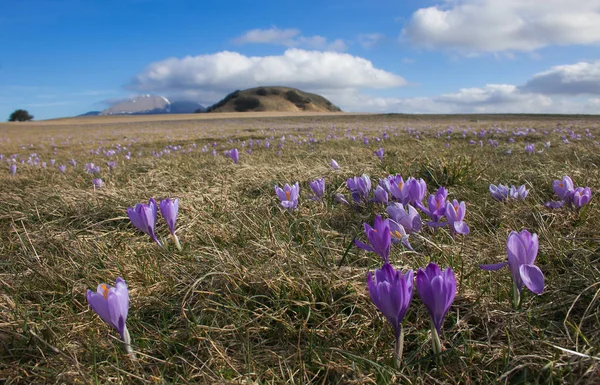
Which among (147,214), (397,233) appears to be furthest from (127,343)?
(397,233)

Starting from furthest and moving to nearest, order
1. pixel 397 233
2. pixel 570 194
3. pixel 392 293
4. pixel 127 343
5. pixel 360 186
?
pixel 360 186 < pixel 570 194 < pixel 397 233 < pixel 127 343 < pixel 392 293

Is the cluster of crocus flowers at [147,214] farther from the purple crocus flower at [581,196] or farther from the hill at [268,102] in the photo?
the hill at [268,102]

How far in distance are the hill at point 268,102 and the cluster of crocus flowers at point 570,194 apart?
14534 cm

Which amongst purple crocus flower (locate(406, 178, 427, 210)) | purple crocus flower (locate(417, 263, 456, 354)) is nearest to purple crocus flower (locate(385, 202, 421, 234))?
purple crocus flower (locate(406, 178, 427, 210))

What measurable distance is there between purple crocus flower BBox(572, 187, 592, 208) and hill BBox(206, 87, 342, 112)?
145 meters

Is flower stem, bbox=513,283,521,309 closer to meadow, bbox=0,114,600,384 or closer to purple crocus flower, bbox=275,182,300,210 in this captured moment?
meadow, bbox=0,114,600,384

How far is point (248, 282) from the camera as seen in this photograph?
1.61 metres

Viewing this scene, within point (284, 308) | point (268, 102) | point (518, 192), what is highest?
point (268, 102)

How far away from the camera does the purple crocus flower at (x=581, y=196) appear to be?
2.04 metres

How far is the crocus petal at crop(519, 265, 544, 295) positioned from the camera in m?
1.14

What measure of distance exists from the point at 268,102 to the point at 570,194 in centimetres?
→ 15774

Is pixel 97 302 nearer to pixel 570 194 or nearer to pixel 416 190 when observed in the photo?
pixel 416 190

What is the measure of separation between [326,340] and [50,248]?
175cm

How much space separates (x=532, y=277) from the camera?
3.83 ft
